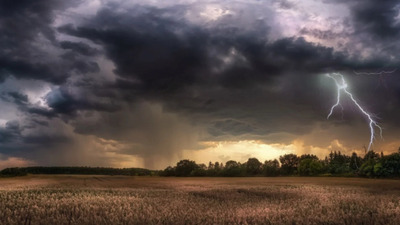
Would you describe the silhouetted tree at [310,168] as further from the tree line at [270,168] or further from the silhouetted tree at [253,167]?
the silhouetted tree at [253,167]

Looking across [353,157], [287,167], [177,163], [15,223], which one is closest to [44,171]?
[177,163]

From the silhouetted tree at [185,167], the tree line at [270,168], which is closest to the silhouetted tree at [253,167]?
the tree line at [270,168]

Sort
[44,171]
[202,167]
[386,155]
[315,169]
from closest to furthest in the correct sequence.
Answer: [386,155] < [315,169] < [202,167] < [44,171]

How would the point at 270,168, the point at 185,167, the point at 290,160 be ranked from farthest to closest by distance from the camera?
the point at 290,160
the point at 185,167
the point at 270,168

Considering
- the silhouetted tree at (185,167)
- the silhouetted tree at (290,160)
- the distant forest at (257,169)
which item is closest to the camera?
the distant forest at (257,169)

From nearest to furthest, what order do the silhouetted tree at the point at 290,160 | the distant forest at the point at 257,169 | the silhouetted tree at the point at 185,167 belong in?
1. the distant forest at the point at 257,169
2. the silhouetted tree at the point at 185,167
3. the silhouetted tree at the point at 290,160

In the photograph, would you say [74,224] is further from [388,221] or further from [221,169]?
[221,169]

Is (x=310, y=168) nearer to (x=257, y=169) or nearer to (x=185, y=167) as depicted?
(x=257, y=169)

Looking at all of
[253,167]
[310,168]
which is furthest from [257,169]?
[310,168]

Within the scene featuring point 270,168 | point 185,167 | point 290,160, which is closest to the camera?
→ point 270,168

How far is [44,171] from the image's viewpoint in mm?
128625

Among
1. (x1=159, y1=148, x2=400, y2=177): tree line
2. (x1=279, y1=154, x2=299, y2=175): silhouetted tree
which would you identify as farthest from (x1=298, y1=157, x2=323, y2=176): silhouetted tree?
(x1=279, y1=154, x2=299, y2=175): silhouetted tree

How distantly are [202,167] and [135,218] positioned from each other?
103965mm

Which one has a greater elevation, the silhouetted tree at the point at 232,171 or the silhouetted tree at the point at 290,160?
the silhouetted tree at the point at 290,160
